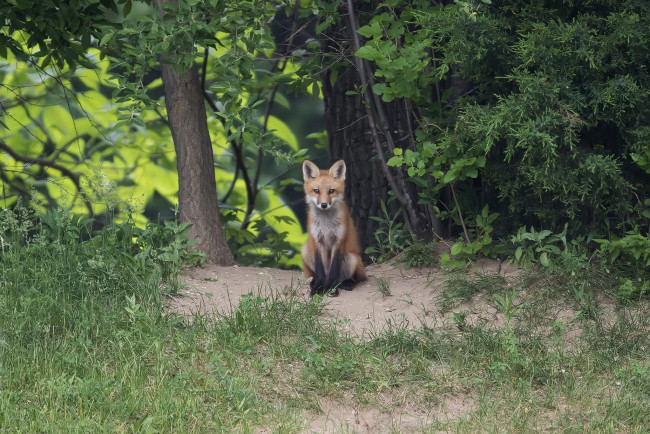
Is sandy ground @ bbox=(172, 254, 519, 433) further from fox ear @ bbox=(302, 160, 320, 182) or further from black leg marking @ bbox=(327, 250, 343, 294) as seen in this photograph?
fox ear @ bbox=(302, 160, 320, 182)

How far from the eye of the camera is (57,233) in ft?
19.7

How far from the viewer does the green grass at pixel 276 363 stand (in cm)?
402

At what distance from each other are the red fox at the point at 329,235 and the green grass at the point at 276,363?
2.91 feet

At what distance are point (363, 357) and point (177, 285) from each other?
1687 millimetres

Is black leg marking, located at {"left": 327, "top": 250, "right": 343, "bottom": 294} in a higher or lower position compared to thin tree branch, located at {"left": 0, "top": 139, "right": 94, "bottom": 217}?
lower

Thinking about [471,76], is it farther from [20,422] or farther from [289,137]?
[20,422]

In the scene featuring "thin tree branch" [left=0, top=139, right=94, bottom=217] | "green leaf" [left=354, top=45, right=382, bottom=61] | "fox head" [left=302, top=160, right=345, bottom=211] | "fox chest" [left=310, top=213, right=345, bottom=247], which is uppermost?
"green leaf" [left=354, top=45, right=382, bottom=61]

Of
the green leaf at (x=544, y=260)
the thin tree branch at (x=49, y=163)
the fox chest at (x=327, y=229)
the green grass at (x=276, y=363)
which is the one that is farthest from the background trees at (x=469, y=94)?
the thin tree branch at (x=49, y=163)

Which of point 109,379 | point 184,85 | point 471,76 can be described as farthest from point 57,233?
point 471,76

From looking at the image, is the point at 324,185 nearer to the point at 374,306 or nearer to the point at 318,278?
the point at 318,278

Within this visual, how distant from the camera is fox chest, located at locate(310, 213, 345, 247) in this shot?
6.46 metres

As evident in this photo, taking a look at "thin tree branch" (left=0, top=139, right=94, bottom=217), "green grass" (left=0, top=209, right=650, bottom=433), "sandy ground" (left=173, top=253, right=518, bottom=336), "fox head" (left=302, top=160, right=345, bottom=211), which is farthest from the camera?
"thin tree branch" (left=0, top=139, right=94, bottom=217)

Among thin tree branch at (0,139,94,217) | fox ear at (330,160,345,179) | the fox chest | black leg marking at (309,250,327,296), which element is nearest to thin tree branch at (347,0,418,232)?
fox ear at (330,160,345,179)

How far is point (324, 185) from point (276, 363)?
2.12 metres
